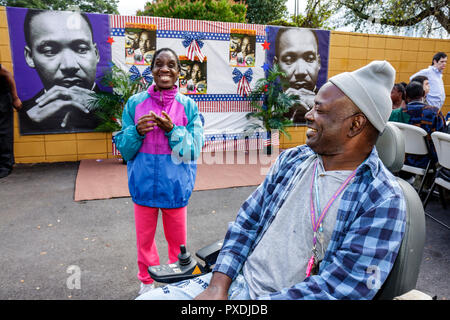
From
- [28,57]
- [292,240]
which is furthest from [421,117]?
[28,57]

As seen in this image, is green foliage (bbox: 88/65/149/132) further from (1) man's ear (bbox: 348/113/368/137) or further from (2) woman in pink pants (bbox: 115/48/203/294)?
(1) man's ear (bbox: 348/113/368/137)

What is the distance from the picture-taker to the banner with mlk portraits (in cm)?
602

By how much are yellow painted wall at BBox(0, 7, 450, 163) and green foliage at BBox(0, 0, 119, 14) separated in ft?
68.7

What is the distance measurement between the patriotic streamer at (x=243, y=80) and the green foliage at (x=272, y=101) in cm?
16

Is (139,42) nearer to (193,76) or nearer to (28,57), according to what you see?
(193,76)

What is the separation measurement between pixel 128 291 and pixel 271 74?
18.2ft

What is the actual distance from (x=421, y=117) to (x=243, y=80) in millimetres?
3858

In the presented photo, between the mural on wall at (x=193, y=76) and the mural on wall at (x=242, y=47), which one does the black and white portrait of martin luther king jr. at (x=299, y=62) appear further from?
the mural on wall at (x=193, y=76)

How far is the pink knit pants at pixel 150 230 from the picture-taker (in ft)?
8.48

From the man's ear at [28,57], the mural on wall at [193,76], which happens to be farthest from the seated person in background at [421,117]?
the man's ear at [28,57]

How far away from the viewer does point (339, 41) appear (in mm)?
8266

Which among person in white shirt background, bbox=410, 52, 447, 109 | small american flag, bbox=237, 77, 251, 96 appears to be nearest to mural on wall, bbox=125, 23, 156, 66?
small american flag, bbox=237, 77, 251, 96
